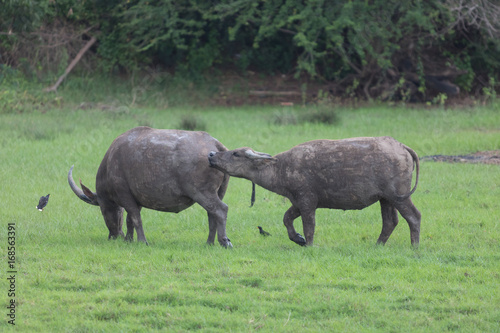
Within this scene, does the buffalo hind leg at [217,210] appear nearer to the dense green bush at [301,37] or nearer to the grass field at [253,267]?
the grass field at [253,267]

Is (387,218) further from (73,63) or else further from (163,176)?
(73,63)

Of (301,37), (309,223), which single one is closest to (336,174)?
(309,223)

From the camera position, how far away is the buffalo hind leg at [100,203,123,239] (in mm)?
9000

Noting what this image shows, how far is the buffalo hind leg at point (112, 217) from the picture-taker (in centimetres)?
900

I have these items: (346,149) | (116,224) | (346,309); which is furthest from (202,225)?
(346,309)

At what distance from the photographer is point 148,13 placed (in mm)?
24422

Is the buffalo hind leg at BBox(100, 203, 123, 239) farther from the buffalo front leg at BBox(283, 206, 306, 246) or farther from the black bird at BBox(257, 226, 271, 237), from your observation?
the buffalo front leg at BBox(283, 206, 306, 246)

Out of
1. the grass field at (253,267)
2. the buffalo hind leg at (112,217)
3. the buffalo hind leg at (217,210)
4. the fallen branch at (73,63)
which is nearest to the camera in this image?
the grass field at (253,267)

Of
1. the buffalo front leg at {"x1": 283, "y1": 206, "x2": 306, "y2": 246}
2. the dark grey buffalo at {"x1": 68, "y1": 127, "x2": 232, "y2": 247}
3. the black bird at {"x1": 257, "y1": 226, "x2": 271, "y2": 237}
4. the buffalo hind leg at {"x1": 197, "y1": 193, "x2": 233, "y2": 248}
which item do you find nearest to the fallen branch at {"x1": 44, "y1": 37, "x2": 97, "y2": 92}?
the dark grey buffalo at {"x1": 68, "y1": 127, "x2": 232, "y2": 247}

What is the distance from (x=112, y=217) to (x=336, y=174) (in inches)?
117

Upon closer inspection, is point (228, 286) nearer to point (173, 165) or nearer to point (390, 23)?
point (173, 165)

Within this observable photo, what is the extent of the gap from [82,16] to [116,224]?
18925mm

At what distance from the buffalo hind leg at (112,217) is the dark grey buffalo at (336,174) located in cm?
167

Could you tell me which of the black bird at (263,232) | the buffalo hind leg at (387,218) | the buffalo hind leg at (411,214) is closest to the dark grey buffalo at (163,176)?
the black bird at (263,232)
